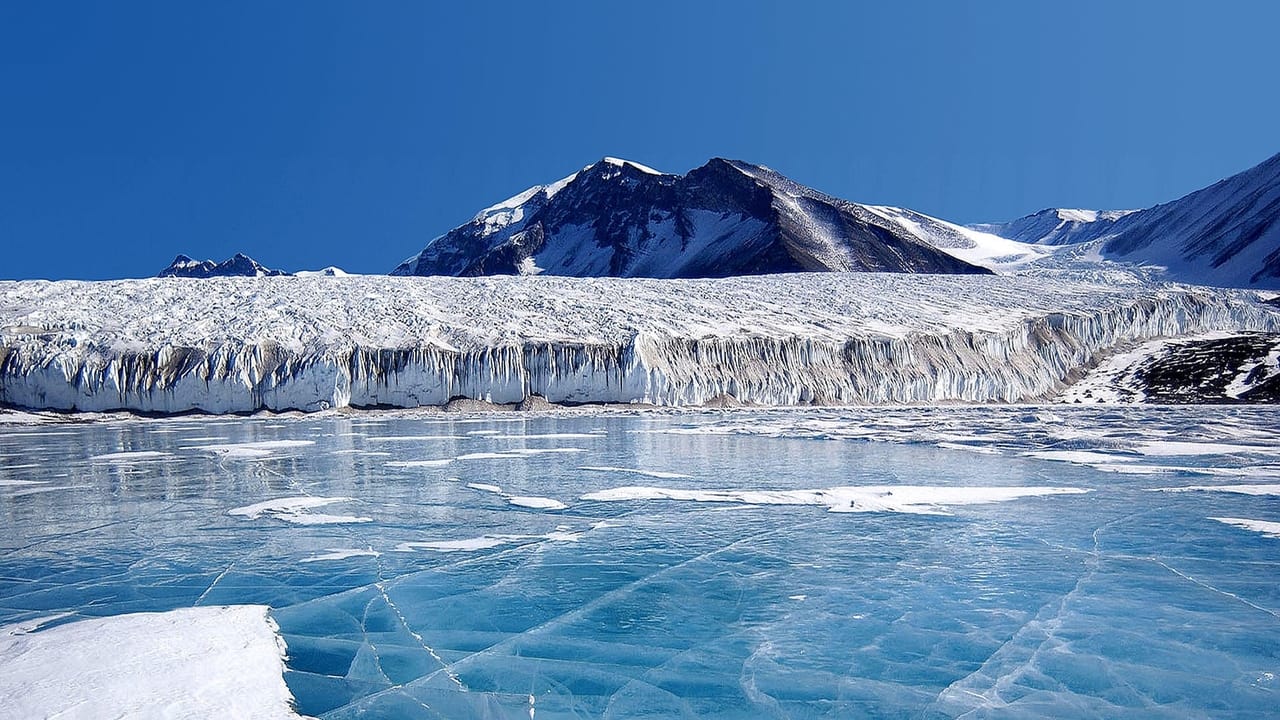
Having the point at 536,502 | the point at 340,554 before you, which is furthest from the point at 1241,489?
the point at 340,554

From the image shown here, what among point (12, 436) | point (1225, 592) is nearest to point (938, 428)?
point (1225, 592)

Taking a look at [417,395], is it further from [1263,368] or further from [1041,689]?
[1263,368]

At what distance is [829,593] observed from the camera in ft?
22.0

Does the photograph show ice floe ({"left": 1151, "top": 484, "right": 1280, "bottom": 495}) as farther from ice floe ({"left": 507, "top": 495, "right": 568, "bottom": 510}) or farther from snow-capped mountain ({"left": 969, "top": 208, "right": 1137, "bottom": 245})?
snow-capped mountain ({"left": 969, "top": 208, "right": 1137, "bottom": 245})

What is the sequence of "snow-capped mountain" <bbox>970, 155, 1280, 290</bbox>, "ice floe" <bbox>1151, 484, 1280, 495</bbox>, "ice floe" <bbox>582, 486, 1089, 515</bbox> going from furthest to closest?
"snow-capped mountain" <bbox>970, 155, 1280, 290</bbox> → "ice floe" <bbox>1151, 484, 1280, 495</bbox> → "ice floe" <bbox>582, 486, 1089, 515</bbox>

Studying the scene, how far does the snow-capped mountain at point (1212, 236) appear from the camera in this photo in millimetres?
82250

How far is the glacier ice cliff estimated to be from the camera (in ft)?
99.5

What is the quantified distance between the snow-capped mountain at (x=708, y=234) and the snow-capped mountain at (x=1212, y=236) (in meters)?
15.2

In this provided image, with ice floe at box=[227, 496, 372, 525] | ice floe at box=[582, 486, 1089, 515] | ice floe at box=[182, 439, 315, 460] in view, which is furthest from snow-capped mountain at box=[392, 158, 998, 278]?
ice floe at box=[227, 496, 372, 525]

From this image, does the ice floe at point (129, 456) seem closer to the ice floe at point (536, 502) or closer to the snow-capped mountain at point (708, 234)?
the ice floe at point (536, 502)

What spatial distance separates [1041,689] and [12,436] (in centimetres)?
2728

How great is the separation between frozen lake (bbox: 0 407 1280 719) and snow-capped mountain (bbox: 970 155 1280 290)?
82583mm

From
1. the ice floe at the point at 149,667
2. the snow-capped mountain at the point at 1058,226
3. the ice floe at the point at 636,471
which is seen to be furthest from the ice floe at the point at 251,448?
the snow-capped mountain at the point at 1058,226

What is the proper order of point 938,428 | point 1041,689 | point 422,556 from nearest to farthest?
point 1041,689, point 422,556, point 938,428
